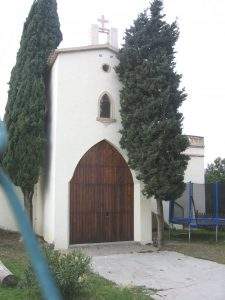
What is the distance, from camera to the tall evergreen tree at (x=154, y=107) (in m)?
14.1

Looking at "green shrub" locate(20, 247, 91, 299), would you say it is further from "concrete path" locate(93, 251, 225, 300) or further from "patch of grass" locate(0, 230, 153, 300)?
"concrete path" locate(93, 251, 225, 300)

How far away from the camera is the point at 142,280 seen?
9.93m

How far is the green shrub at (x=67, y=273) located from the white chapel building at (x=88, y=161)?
6.22 metres

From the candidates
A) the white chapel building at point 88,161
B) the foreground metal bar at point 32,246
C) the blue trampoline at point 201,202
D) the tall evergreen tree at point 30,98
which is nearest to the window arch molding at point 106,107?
the white chapel building at point 88,161

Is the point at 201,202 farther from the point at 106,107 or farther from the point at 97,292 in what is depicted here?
the point at 97,292

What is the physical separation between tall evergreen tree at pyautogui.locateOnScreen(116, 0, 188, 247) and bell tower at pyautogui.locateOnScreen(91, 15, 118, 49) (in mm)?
1579

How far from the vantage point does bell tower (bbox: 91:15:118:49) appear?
647 inches

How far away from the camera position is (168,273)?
10633 millimetres

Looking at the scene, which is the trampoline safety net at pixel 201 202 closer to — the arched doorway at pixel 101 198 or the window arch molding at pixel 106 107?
the arched doorway at pixel 101 198

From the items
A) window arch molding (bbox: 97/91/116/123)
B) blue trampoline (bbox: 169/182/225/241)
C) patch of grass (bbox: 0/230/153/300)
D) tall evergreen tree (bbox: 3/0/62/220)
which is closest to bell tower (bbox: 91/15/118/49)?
tall evergreen tree (bbox: 3/0/62/220)

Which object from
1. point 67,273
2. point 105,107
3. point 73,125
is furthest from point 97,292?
point 105,107

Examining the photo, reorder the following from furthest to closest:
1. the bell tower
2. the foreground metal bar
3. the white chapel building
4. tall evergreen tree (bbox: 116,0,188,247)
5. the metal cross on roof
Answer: the metal cross on roof
the bell tower
the white chapel building
tall evergreen tree (bbox: 116,0,188,247)
the foreground metal bar

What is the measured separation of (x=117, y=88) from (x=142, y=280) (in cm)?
766

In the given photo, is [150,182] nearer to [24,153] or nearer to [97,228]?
[97,228]
